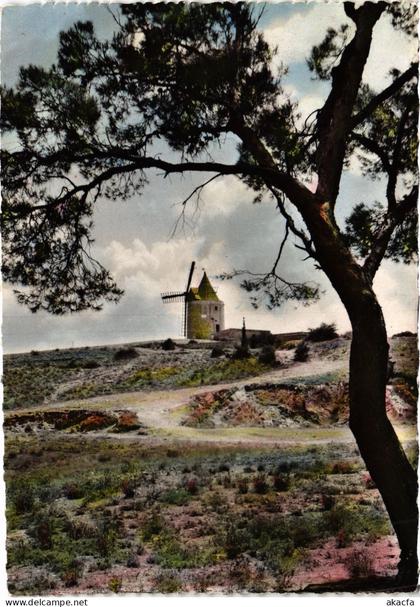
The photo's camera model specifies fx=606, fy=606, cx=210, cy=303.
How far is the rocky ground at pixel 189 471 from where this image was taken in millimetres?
5613

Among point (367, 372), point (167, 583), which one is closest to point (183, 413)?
point (167, 583)

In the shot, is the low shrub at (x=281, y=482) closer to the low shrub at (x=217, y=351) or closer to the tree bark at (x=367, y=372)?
the tree bark at (x=367, y=372)

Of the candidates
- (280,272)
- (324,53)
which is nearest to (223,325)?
(280,272)

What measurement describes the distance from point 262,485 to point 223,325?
5.52 feet

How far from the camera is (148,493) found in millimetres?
5980

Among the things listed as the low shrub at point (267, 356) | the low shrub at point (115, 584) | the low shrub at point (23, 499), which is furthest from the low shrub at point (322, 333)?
the low shrub at point (23, 499)

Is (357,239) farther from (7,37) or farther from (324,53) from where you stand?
(7,37)

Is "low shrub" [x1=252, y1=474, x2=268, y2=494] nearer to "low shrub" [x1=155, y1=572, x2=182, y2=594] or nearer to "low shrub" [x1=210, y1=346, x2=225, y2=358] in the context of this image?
"low shrub" [x1=155, y1=572, x2=182, y2=594]

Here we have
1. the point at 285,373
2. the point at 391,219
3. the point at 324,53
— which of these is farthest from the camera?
the point at 285,373

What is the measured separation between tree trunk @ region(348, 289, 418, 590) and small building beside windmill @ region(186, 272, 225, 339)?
1.50 meters

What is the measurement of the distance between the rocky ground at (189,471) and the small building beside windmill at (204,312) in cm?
19

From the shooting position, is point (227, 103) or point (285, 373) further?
point (285, 373)

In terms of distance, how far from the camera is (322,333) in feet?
20.5

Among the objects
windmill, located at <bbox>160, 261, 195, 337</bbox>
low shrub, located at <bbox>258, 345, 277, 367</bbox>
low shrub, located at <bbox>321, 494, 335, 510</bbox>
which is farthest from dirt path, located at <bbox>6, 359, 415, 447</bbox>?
windmill, located at <bbox>160, 261, 195, 337</bbox>
